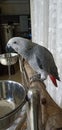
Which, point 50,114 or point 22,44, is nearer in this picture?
point 50,114

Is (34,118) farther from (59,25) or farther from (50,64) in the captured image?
(59,25)

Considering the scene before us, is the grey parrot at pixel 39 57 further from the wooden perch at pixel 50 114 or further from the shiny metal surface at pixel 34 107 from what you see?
the shiny metal surface at pixel 34 107

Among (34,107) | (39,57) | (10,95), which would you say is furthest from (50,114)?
(39,57)

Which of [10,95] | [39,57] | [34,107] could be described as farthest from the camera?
[39,57]

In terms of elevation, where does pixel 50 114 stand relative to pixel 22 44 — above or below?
below

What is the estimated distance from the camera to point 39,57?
0.75 meters

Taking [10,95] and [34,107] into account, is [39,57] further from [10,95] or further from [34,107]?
[34,107]

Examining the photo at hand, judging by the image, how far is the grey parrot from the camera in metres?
0.73

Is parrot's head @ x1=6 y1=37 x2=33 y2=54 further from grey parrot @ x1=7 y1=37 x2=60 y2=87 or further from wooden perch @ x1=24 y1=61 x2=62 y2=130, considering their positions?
wooden perch @ x1=24 y1=61 x2=62 y2=130

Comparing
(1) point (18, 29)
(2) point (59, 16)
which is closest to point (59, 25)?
(2) point (59, 16)

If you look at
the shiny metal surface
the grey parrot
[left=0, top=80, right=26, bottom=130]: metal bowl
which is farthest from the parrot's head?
the shiny metal surface

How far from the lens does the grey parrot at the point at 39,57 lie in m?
0.73

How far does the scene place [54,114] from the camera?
0.48 meters

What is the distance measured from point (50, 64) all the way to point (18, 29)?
2.87 metres
